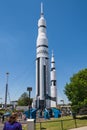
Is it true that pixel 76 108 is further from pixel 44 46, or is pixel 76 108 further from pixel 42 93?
pixel 44 46

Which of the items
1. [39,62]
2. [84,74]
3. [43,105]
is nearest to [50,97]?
[43,105]

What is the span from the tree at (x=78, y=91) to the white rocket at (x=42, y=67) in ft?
112

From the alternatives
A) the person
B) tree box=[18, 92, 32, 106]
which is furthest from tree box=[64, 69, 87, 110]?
tree box=[18, 92, 32, 106]

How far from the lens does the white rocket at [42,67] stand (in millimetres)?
75000

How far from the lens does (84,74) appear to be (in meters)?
41.4

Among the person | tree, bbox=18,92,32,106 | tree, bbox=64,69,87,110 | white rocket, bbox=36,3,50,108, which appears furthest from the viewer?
tree, bbox=18,92,32,106

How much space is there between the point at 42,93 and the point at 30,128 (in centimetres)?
5795

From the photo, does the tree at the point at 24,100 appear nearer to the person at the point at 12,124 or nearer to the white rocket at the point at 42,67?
the white rocket at the point at 42,67

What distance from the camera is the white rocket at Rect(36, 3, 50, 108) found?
75000 millimetres

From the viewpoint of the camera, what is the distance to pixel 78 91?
39.4 meters

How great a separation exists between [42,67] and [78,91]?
37.6 m

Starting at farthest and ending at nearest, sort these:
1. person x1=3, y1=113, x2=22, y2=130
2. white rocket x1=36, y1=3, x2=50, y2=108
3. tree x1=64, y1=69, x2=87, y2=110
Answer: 1. white rocket x1=36, y1=3, x2=50, y2=108
2. tree x1=64, y1=69, x2=87, y2=110
3. person x1=3, y1=113, x2=22, y2=130

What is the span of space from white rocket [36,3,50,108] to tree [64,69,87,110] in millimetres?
34024

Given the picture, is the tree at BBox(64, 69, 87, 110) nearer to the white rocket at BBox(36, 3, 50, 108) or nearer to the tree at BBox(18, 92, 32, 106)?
the white rocket at BBox(36, 3, 50, 108)
